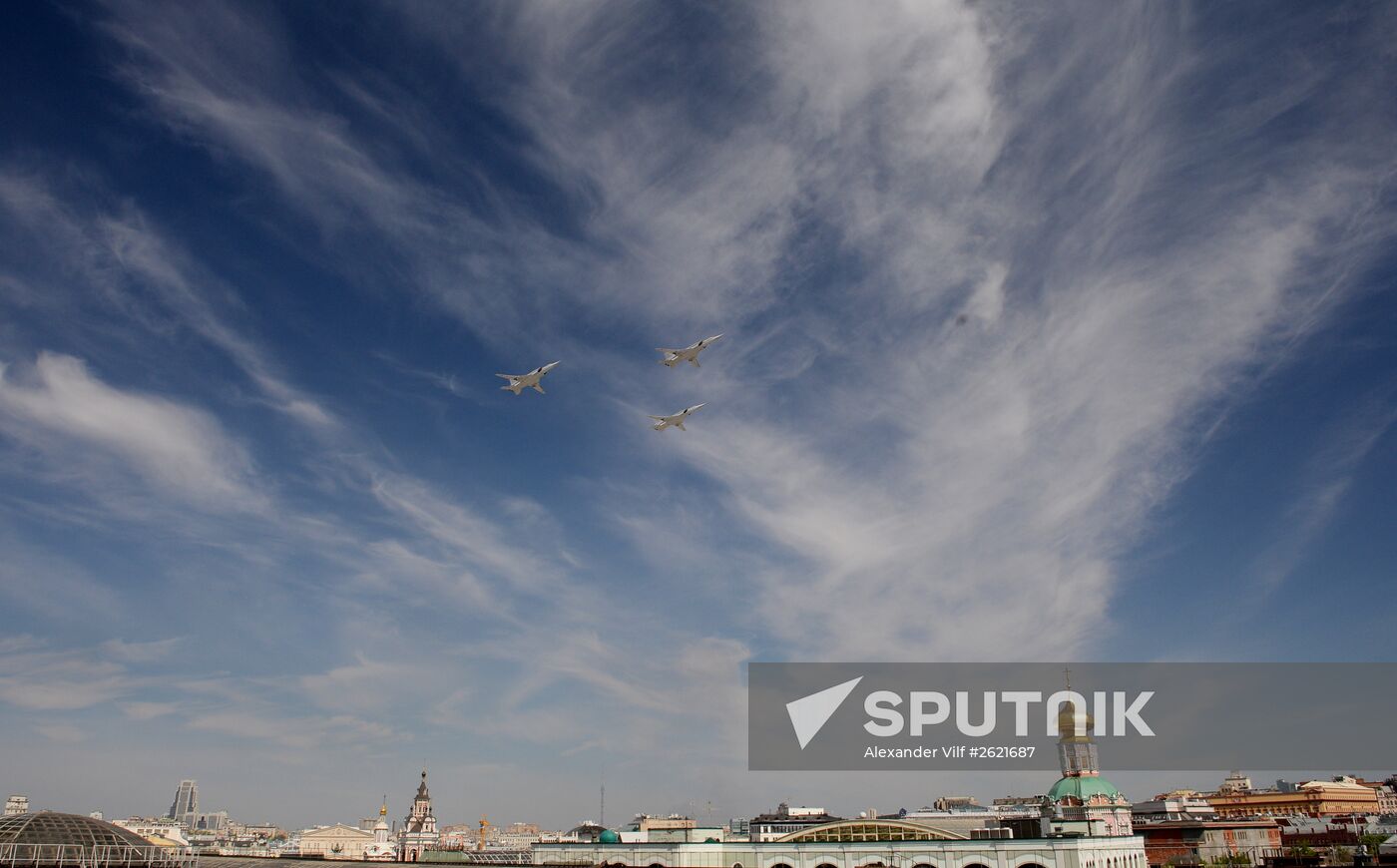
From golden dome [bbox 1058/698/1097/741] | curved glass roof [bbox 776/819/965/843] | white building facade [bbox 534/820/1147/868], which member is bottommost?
white building facade [bbox 534/820/1147/868]

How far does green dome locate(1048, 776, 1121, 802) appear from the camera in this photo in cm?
12186

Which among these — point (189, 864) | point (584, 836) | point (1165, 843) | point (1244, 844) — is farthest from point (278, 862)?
point (1244, 844)

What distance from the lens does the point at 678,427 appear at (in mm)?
97938

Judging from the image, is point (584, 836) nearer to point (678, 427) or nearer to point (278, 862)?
point (278, 862)

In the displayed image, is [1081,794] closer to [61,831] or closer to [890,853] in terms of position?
[890,853]

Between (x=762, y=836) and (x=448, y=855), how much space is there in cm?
6206

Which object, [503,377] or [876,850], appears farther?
[876,850]

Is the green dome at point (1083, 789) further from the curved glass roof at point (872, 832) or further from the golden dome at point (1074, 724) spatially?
the curved glass roof at point (872, 832)

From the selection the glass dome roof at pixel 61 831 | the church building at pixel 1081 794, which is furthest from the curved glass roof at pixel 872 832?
the glass dome roof at pixel 61 831

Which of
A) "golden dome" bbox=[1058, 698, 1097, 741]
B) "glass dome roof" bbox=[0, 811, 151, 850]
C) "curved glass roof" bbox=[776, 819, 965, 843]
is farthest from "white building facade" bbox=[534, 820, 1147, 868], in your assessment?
"glass dome roof" bbox=[0, 811, 151, 850]

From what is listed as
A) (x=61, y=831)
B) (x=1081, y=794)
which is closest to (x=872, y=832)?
(x=1081, y=794)

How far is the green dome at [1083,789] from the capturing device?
400 ft

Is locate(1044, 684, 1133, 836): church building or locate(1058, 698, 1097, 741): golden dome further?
locate(1058, 698, 1097, 741): golden dome

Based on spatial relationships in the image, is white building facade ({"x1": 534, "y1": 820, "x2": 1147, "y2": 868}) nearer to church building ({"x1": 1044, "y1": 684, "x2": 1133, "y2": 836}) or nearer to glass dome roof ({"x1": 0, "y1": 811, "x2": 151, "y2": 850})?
church building ({"x1": 1044, "y1": 684, "x2": 1133, "y2": 836})
